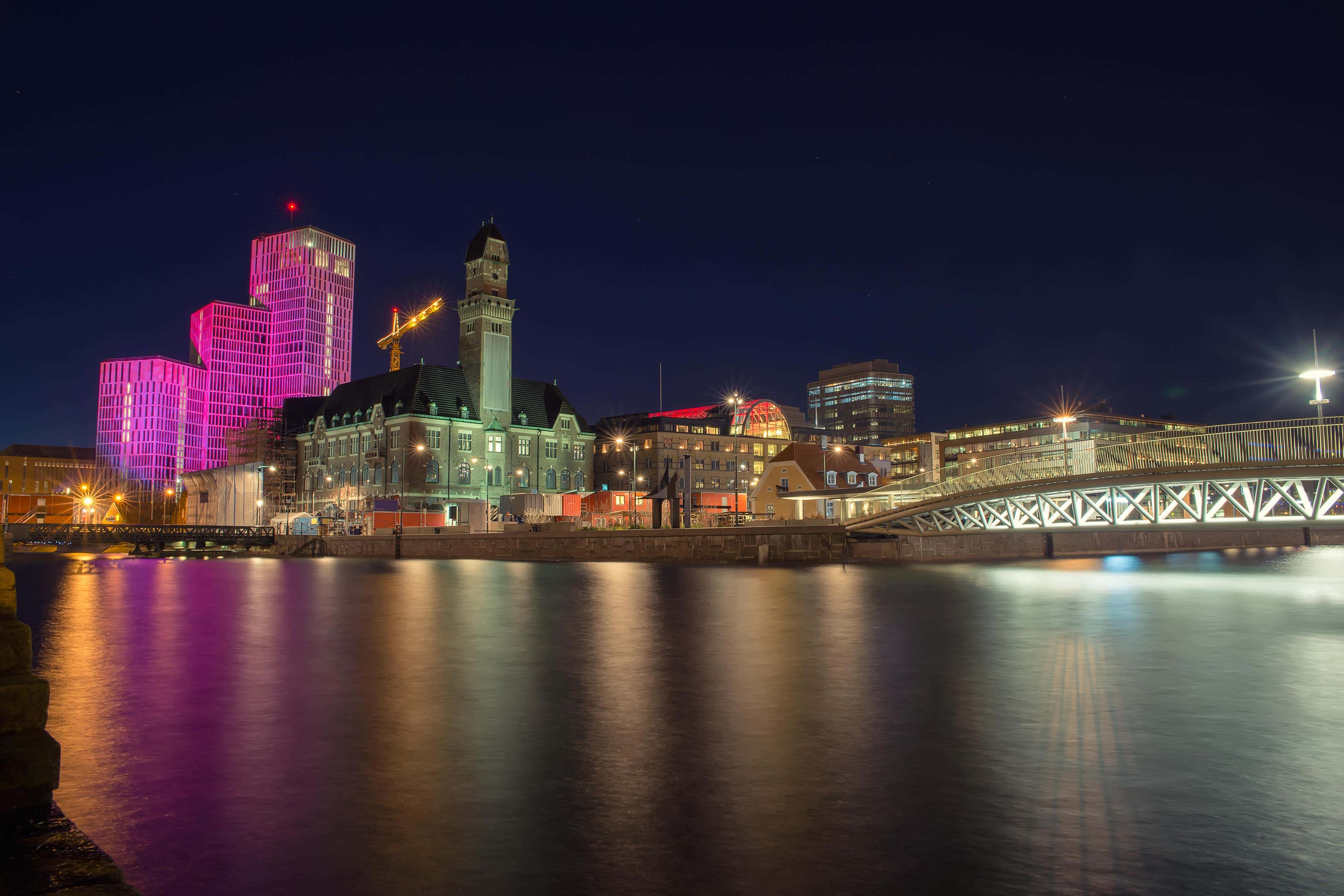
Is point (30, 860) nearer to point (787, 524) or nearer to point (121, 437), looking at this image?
point (787, 524)

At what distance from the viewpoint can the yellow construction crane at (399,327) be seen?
520 feet

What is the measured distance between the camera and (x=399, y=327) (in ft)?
535

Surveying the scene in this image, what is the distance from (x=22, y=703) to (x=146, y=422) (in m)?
194

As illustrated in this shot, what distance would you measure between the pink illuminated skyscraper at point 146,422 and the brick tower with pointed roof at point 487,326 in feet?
309

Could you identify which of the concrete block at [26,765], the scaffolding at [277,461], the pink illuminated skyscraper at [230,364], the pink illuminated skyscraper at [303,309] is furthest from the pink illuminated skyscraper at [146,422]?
the concrete block at [26,765]

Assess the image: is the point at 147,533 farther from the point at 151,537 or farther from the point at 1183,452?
the point at 1183,452

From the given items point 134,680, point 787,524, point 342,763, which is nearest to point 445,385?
point 787,524

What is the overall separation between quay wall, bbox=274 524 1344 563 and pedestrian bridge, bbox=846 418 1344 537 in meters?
2.21

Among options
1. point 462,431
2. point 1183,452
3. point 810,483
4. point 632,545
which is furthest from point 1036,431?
point 1183,452

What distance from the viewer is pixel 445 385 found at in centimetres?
10919

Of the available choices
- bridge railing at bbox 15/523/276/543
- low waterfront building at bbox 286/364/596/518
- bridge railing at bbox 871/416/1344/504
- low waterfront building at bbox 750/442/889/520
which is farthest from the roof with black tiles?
bridge railing at bbox 871/416/1344/504

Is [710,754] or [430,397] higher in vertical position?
[430,397]

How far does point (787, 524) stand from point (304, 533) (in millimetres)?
65712

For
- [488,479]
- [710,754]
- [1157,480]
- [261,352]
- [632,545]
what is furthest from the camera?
[261,352]
